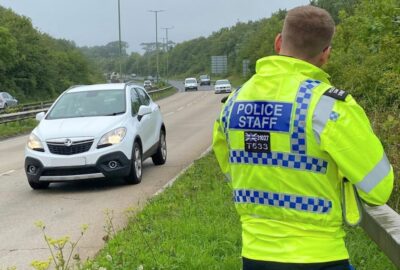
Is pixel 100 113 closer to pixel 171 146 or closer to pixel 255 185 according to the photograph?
pixel 171 146

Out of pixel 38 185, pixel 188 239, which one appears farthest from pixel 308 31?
pixel 38 185

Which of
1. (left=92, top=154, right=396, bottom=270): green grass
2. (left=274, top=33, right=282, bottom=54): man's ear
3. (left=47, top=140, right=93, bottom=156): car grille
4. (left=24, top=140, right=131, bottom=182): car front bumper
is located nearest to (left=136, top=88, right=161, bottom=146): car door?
(left=24, top=140, right=131, bottom=182): car front bumper

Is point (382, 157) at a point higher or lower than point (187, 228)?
higher

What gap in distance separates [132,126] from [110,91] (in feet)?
4.20

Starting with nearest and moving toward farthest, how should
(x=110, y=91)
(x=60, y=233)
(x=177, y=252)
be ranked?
(x=177, y=252) < (x=60, y=233) < (x=110, y=91)

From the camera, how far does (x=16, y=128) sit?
24969 mm

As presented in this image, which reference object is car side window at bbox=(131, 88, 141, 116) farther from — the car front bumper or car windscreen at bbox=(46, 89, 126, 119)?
the car front bumper

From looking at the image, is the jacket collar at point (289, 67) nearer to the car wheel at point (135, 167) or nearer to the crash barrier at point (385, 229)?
the crash barrier at point (385, 229)

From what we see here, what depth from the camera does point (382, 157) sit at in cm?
223

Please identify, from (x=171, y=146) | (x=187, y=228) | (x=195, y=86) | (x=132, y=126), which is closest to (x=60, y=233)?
(x=187, y=228)

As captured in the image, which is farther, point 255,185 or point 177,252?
point 177,252

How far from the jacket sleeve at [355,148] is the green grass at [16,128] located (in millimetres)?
21785

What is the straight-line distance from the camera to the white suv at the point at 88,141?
934cm

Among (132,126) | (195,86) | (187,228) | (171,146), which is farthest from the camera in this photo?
(195,86)
